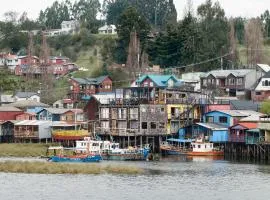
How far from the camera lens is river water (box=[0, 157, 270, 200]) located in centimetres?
4759

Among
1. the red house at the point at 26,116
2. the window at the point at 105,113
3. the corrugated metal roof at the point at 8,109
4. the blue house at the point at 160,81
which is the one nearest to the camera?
the window at the point at 105,113

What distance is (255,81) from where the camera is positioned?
10412 cm

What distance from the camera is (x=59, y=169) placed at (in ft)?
191

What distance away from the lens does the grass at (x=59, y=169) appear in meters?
58.0

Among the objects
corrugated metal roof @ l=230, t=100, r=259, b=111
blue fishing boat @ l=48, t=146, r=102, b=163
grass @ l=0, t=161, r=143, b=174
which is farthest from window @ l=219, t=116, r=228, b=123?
grass @ l=0, t=161, r=143, b=174

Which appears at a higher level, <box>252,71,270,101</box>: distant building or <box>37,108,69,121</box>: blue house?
<box>252,71,270,101</box>: distant building

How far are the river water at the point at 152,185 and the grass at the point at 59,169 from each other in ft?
4.16

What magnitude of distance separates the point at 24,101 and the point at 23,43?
4624 cm

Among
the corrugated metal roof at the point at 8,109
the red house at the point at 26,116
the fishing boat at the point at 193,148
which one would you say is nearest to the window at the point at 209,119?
the fishing boat at the point at 193,148

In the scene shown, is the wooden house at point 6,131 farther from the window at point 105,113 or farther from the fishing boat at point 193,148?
the fishing boat at point 193,148

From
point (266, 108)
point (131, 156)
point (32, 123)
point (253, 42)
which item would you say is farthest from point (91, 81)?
point (131, 156)

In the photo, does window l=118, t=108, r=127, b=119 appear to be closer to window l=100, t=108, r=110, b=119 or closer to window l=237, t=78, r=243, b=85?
window l=100, t=108, r=110, b=119

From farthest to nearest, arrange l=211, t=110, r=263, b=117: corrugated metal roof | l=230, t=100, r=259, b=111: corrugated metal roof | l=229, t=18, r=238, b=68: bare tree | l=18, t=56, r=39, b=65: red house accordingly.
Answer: l=18, t=56, r=39, b=65: red house < l=229, t=18, r=238, b=68: bare tree < l=230, t=100, r=259, b=111: corrugated metal roof < l=211, t=110, r=263, b=117: corrugated metal roof

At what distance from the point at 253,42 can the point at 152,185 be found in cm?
6805
